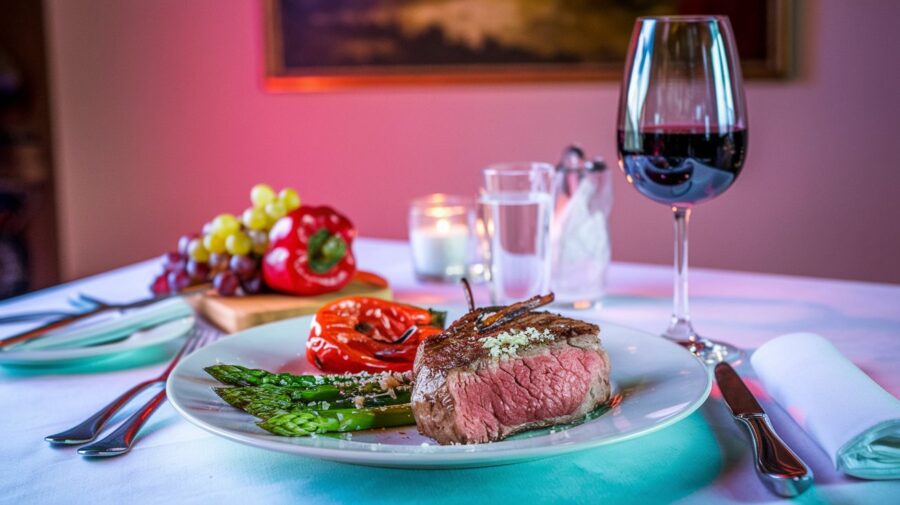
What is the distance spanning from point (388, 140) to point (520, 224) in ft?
10.3

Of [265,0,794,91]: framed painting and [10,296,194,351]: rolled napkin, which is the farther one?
[265,0,794,91]: framed painting

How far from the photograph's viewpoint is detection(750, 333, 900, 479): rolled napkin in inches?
35.5

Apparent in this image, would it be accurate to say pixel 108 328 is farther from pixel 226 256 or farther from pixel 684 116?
pixel 684 116

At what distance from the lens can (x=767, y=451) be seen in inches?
36.0

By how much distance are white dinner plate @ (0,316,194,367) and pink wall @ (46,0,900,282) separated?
2859 mm

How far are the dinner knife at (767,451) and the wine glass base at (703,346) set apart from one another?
203 mm

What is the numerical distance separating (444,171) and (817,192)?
1.76m

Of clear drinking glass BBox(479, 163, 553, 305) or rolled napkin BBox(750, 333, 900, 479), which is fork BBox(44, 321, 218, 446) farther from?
rolled napkin BBox(750, 333, 900, 479)

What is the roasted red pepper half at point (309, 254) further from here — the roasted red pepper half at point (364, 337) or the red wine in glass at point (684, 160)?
the red wine in glass at point (684, 160)

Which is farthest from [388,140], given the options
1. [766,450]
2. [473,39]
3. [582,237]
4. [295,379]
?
[766,450]

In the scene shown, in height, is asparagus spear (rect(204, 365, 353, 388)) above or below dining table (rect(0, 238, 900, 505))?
above

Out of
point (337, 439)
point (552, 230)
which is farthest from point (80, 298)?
point (337, 439)

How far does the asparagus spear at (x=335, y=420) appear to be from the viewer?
3.02ft

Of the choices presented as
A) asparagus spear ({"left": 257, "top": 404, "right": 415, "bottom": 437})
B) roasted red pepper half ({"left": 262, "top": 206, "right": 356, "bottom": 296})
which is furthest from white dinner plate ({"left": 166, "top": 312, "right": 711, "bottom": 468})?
roasted red pepper half ({"left": 262, "top": 206, "right": 356, "bottom": 296})
